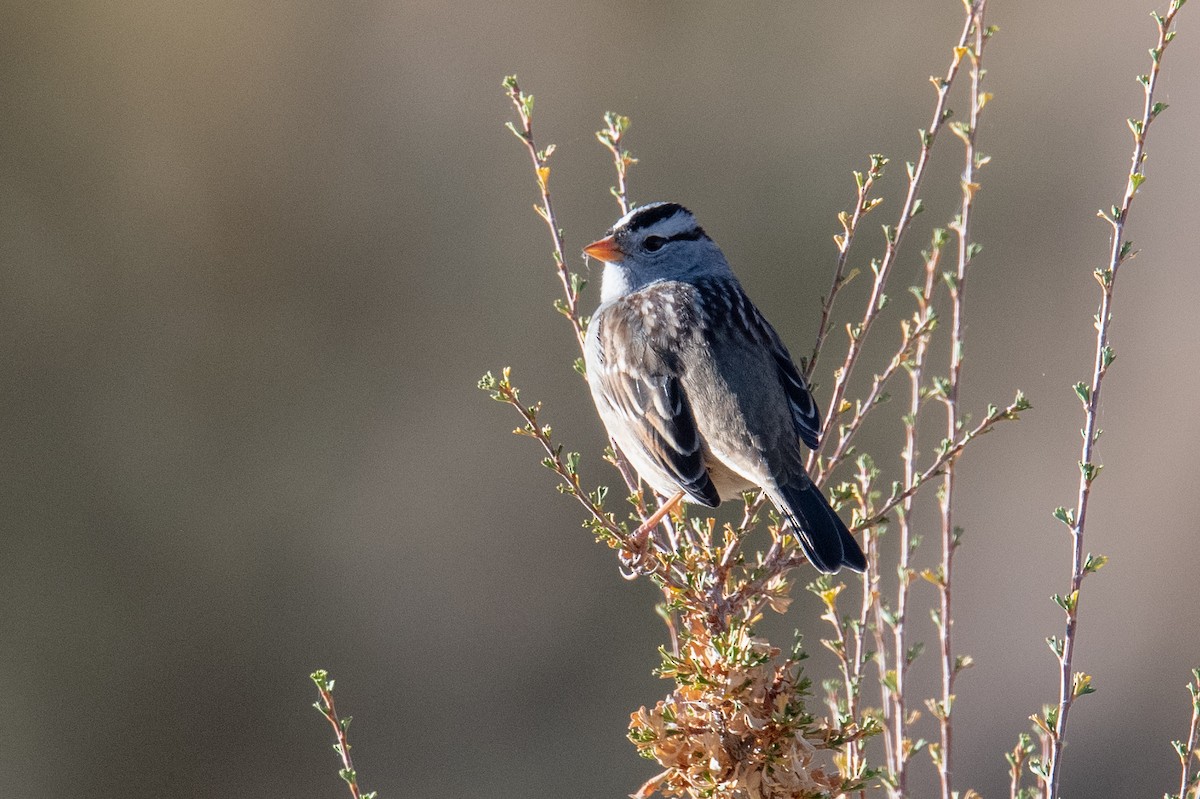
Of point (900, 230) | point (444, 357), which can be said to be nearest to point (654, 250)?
point (900, 230)

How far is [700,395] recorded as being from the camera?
4.41m

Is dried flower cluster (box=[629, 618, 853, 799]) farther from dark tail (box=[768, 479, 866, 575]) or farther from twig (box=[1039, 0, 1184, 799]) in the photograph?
dark tail (box=[768, 479, 866, 575])

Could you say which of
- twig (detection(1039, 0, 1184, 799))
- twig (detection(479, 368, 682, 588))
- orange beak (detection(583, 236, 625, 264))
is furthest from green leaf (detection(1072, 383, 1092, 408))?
orange beak (detection(583, 236, 625, 264))

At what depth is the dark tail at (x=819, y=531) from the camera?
357 centimetres

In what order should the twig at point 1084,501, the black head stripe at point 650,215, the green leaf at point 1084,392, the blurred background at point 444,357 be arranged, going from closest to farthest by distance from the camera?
the twig at point 1084,501 → the green leaf at point 1084,392 → the black head stripe at point 650,215 → the blurred background at point 444,357

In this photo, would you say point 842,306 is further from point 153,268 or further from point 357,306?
point 153,268

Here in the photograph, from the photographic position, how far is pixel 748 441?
421 cm

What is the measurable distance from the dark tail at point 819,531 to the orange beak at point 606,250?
1497 millimetres

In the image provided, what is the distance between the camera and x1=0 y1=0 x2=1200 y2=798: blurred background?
9.52 metres

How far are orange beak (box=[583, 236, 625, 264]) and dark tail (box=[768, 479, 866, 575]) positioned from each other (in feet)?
4.91

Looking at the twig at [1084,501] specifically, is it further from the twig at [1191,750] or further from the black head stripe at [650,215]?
the black head stripe at [650,215]

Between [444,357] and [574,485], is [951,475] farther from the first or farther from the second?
[444,357]

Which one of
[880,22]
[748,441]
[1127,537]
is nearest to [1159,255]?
[1127,537]

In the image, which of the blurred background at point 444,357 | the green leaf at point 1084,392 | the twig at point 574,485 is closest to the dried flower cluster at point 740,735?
the twig at point 574,485
